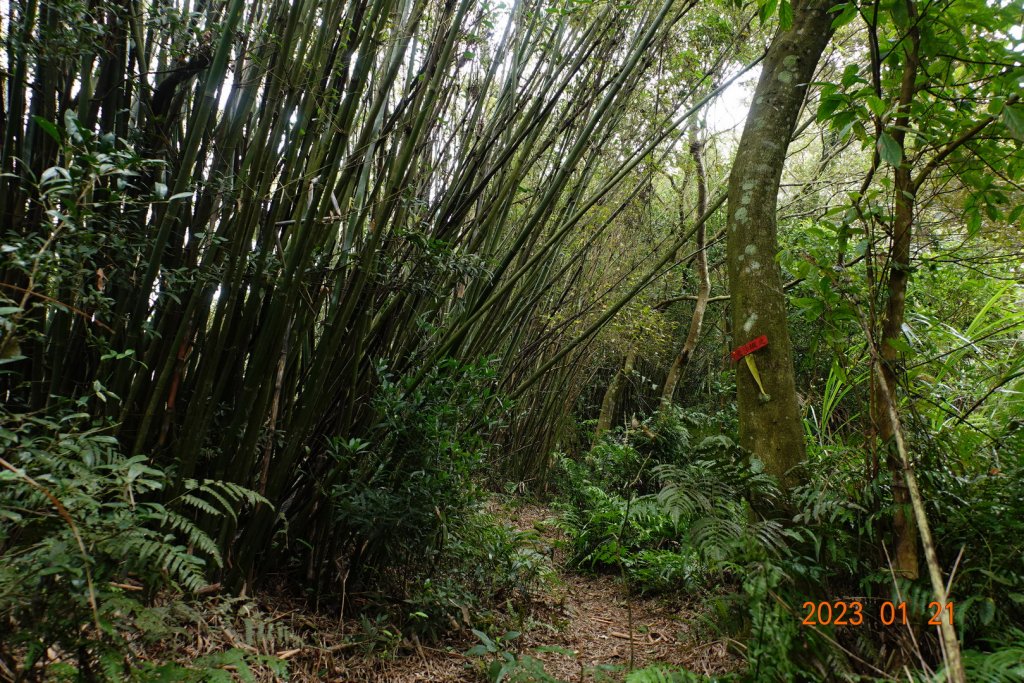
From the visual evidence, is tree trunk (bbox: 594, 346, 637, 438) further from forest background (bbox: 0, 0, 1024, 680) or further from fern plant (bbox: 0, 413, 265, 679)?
fern plant (bbox: 0, 413, 265, 679)

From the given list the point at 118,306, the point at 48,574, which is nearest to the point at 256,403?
the point at 118,306

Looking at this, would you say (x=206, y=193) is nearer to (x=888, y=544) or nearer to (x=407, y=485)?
(x=407, y=485)

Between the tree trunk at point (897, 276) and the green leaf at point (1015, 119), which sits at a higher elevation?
the green leaf at point (1015, 119)

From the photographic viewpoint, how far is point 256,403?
1.66m

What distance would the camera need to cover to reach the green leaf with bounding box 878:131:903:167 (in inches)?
50.0

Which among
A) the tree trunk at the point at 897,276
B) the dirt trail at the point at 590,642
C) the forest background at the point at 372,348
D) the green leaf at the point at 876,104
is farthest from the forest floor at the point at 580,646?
the green leaf at the point at 876,104

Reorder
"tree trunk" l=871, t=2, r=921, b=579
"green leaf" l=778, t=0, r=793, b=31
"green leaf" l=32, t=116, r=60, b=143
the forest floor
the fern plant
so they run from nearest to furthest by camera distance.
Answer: the fern plant
"green leaf" l=32, t=116, r=60, b=143
"tree trunk" l=871, t=2, r=921, b=579
"green leaf" l=778, t=0, r=793, b=31
the forest floor

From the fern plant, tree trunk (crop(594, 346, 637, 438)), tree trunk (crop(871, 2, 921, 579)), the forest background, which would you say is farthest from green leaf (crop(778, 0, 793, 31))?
tree trunk (crop(594, 346, 637, 438))

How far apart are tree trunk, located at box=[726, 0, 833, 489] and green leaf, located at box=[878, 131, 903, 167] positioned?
15.6 inches

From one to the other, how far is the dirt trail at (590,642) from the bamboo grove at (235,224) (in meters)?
0.53

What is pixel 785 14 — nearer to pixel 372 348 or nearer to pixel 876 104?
pixel 876 104

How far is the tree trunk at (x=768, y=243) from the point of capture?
61.2 inches

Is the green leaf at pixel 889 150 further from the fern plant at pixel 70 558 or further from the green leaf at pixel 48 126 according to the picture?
the green leaf at pixel 48 126

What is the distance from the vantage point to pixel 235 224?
1637 mm
